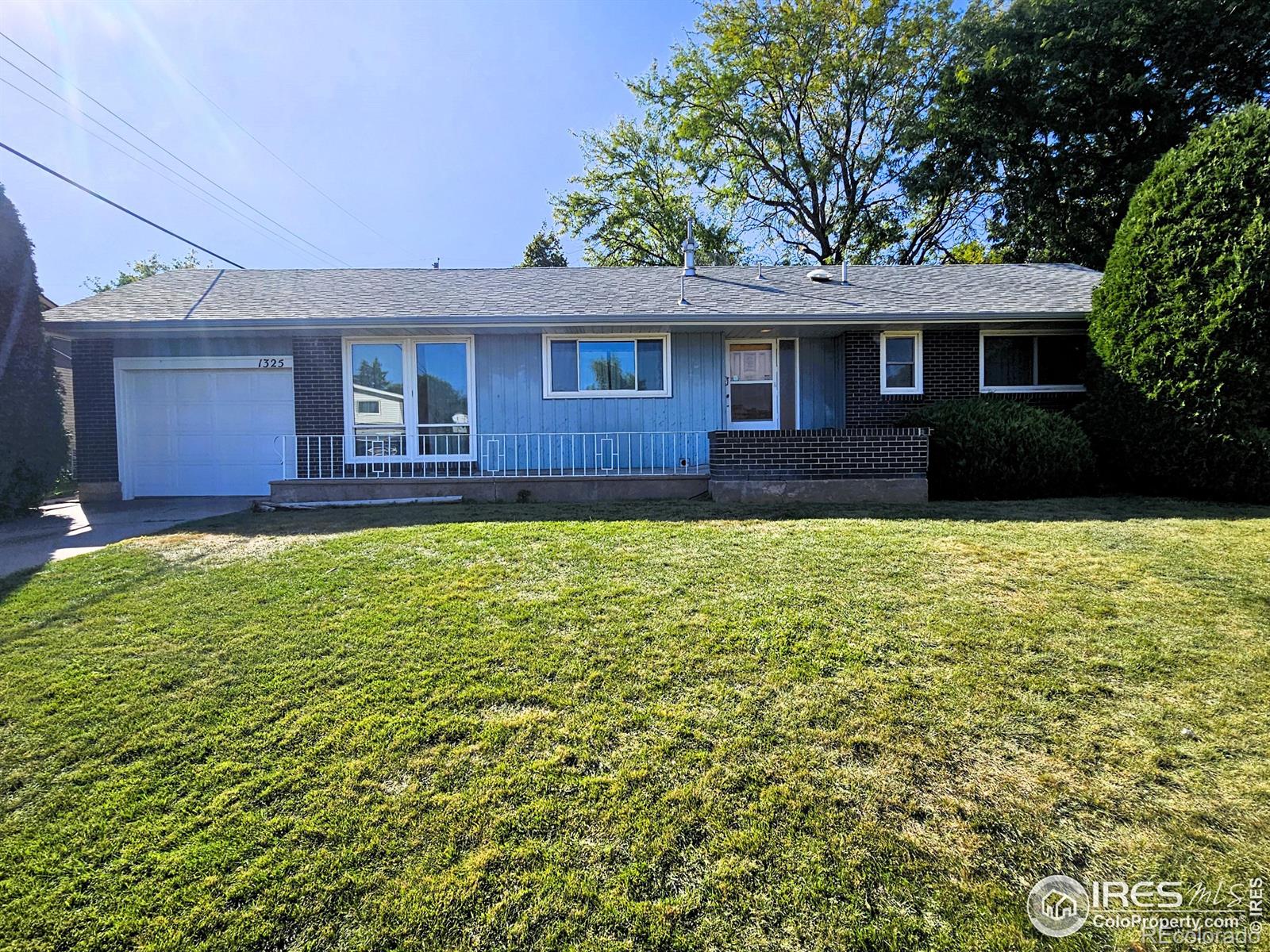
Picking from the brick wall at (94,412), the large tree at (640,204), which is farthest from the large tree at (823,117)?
the brick wall at (94,412)

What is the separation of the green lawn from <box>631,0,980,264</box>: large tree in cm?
2222

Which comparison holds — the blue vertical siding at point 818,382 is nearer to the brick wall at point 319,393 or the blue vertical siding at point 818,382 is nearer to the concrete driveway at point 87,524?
the brick wall at point 319,393

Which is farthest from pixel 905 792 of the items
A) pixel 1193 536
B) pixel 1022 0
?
pixel 1022 0

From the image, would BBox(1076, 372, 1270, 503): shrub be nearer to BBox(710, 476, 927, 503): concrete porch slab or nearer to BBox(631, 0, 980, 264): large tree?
BBox(710, 476, 927, 503): concrete porch slab

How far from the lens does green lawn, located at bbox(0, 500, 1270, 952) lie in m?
1.90

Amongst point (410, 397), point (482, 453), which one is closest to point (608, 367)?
point (482, 453)

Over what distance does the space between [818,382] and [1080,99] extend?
15.6 meters

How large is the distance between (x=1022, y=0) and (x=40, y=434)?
27.0 meters

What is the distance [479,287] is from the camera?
11391 millimetres

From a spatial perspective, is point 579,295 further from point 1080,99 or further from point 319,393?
point 1080,99

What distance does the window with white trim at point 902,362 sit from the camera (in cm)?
1031

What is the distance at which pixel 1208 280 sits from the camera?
286 inches

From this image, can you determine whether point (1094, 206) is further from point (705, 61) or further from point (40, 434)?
point (40, 434)

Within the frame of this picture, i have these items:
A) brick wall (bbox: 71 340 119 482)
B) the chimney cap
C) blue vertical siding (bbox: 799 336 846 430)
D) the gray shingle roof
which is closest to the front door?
blue vertical siding (bbox: 799 336 846 430)
